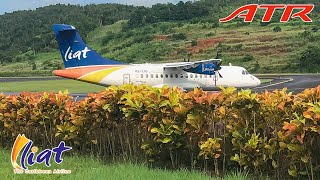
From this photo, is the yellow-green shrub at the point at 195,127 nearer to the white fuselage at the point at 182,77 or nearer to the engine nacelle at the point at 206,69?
the white fuselage at the point at 182,77

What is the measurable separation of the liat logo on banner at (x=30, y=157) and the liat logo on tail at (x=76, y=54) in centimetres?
1785

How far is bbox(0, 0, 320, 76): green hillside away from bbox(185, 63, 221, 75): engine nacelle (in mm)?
17310

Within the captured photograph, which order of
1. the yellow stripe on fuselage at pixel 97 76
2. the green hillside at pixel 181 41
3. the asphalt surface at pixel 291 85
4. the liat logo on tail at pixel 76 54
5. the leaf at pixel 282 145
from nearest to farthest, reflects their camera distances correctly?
the leaf at pixel 282 145
the yellow stripe on fuselage at pixel 97 76
the liat logo on tail at pixel 76 54
the asphalt surface at pixel 291 85
the green hillside at pixel 181 41

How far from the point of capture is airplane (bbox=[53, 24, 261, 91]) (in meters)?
25.4

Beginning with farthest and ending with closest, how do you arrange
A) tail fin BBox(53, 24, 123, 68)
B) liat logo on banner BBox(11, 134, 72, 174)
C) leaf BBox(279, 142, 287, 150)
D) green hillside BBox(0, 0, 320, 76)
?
green hillside BBox(0, 0, 320, 76) → tail fin BBox(53, 24, 123, 68) → liat logo on banner BBox(11, 134, 72, 174) → leaf BBox(279, 142, 287, 150)

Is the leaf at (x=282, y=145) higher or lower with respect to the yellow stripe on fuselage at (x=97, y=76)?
lower

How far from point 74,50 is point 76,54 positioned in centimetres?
30

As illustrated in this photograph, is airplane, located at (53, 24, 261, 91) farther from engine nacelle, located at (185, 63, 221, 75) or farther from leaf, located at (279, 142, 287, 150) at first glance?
leaf, located at (279, 142, 287, 150)

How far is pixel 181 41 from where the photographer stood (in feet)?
307

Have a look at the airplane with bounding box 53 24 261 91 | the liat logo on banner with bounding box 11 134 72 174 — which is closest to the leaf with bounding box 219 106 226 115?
the liat logo on banner with bounding box 11 134 72 174

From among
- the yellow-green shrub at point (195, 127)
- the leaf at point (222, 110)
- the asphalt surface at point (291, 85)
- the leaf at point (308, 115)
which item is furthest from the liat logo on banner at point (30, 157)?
the asphalt surface at point (291, 85)

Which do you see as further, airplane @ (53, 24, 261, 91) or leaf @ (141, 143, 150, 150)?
airplane @ (53, 24, 261, 91)

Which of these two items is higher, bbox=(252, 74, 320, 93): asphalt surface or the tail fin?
the tail fin

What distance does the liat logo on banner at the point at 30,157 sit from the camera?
7113 millimetres
